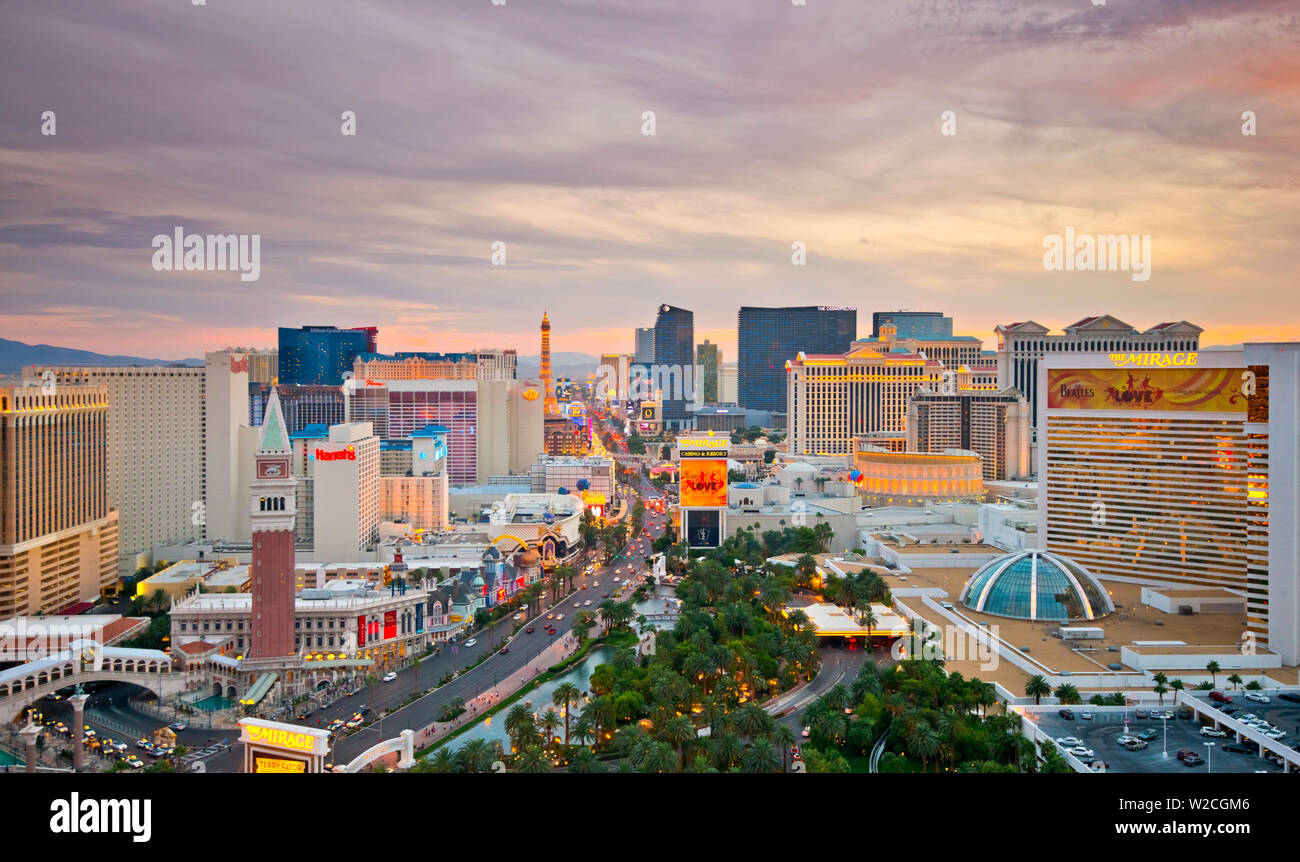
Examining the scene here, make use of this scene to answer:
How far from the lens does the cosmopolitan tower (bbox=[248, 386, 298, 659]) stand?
530 inches

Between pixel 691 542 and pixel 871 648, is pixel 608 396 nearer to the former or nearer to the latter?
pixel 691 542

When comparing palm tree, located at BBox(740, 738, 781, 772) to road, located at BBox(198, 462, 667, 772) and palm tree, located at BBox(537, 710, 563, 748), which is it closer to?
palm tree, located at BBox(537, 710, 563, 748)

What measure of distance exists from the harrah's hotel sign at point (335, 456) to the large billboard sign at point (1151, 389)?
14.5m

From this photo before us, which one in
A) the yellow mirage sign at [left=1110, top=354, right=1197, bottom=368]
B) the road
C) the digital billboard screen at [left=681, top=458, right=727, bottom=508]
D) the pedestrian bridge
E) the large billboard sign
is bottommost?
the road

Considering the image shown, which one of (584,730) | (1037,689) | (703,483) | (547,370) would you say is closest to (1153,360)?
(1037,689)

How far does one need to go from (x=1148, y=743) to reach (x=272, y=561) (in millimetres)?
11191

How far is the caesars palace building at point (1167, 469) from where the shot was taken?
1352 centimetres

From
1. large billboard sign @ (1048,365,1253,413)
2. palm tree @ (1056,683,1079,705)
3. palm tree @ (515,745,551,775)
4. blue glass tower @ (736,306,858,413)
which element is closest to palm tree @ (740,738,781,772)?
palm tree @ (515,745,551,775)

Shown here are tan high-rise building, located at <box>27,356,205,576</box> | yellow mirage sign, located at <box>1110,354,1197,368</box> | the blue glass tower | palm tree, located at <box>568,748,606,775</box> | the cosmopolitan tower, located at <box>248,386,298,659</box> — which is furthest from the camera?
the blue glass tower

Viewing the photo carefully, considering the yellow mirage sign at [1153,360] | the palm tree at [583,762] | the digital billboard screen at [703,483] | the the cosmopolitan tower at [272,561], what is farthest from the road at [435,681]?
the yellow mirage sign at [1153,360]

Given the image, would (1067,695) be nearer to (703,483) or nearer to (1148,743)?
(1148,743)

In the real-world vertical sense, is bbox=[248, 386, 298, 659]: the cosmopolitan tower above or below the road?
above

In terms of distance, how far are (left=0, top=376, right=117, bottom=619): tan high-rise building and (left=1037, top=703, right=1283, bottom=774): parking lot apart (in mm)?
15580
